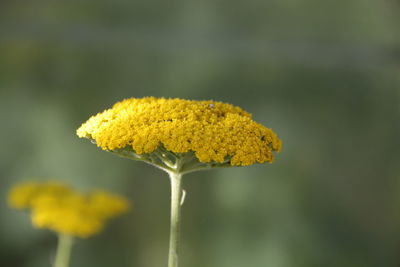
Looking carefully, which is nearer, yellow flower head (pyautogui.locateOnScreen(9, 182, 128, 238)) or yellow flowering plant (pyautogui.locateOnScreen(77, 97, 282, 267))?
yellow flowering plant (pyautogui.locateOnScreen(77, 97, 282, 267))

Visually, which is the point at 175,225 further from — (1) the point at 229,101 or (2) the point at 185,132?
(1) the point at 229,101

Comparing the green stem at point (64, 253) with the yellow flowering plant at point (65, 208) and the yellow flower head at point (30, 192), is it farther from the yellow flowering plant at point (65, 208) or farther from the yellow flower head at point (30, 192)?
the yellow flower head at point (30, 192)

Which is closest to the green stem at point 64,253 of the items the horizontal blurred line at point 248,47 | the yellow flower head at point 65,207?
the yellow flower head at point 65,207

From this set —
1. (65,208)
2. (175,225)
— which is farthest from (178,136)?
(65,208)

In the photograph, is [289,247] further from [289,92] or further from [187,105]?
[187,105]

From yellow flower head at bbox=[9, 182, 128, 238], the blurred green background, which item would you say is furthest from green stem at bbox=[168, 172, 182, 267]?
the blurred green background

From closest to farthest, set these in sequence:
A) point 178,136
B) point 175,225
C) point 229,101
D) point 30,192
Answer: point 178,136 → point 175,225 → point 30,192 → point 229,101

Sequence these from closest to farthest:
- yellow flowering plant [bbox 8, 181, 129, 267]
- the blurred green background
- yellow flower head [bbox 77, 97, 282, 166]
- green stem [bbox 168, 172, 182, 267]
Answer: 1. yellow flower head [bbox 77, 97, 282, 166]
2. green stem [bbox 168, 172, 182, 267]
3. yellow flowering plant [bbox 8, 181, 129, 267]
4. the blurred green background

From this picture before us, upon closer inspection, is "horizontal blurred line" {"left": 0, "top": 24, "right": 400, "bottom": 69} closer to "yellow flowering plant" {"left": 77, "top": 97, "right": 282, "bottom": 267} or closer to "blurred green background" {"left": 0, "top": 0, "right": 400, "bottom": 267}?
"blurred green background" {"left": 0, "top": 0, "right": 400, "bottom": 267}
